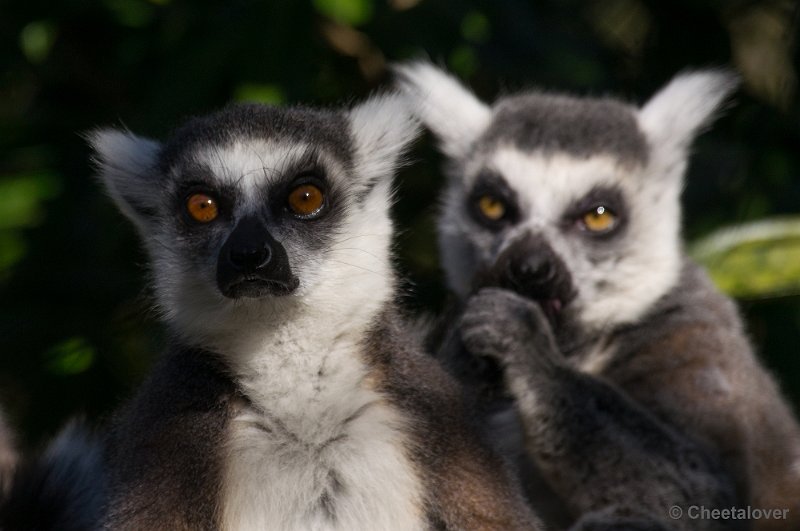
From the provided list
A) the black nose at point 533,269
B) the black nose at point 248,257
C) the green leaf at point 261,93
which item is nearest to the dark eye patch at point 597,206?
the black nose at point 533,269

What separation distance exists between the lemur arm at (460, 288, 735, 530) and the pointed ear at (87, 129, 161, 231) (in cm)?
109

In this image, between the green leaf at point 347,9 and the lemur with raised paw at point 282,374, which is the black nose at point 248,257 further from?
the green leaf at point 347,9

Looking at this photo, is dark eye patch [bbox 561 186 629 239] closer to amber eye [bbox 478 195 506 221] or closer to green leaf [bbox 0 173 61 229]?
amber eye [bbox 478 195 506 221]

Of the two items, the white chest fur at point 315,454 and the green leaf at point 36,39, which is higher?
the green leaf at point 36,39

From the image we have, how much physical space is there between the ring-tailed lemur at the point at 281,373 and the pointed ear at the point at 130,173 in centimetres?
1

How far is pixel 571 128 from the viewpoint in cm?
439

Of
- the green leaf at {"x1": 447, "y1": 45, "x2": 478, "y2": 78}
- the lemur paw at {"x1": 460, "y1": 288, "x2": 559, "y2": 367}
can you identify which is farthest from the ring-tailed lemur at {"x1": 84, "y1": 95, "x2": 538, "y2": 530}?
the green leaf at {"x1": 447, "y1": 45, "x2": 478, "y2": 78}

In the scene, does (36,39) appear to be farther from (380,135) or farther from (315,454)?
(315,454)

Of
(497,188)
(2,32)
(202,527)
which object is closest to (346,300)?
(202,527)

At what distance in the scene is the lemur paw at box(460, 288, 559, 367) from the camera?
3688mm

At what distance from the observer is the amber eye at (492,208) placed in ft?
14.3

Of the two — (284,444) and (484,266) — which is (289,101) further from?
(284,444)

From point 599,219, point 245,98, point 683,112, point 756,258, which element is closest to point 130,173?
point 245,98

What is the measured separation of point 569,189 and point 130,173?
1.71 metres
